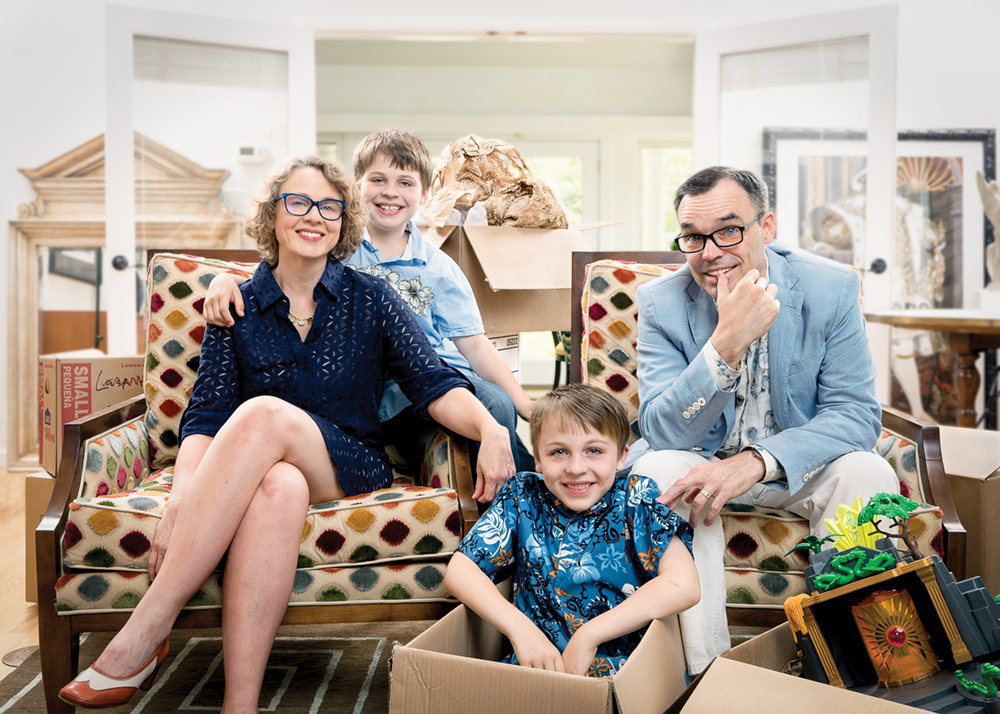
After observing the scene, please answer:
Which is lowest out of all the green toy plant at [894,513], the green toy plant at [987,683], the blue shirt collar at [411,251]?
the green toy plant at [987,683]

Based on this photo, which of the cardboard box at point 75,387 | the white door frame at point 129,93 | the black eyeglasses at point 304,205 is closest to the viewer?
the black eyeglasses at point 304,205

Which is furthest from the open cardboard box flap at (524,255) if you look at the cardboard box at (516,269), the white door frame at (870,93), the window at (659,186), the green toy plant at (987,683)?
the window at (659,186)

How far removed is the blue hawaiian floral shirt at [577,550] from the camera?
1.29 metres

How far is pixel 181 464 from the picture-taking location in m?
1.49

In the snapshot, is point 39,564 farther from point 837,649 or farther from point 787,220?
point 787,220

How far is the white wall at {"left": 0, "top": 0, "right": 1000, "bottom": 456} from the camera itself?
3943 mm

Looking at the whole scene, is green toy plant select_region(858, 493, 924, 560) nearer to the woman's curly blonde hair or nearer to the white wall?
the woman's curly blonde hair

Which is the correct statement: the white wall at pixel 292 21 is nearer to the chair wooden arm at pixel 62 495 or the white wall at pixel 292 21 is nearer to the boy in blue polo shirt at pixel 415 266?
the boy in blue polo shirt at pixel 415 266

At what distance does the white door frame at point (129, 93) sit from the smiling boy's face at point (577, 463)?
109 inches

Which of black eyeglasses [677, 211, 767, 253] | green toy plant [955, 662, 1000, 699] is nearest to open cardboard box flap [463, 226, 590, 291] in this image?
black eyeglasses [677, 211, 767, 253]

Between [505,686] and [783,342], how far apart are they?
890 millimetres

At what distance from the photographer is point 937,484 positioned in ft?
4.86

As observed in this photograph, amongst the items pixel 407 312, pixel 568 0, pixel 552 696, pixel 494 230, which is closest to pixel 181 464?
pixel 407 312

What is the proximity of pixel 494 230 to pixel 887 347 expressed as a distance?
2.36m
